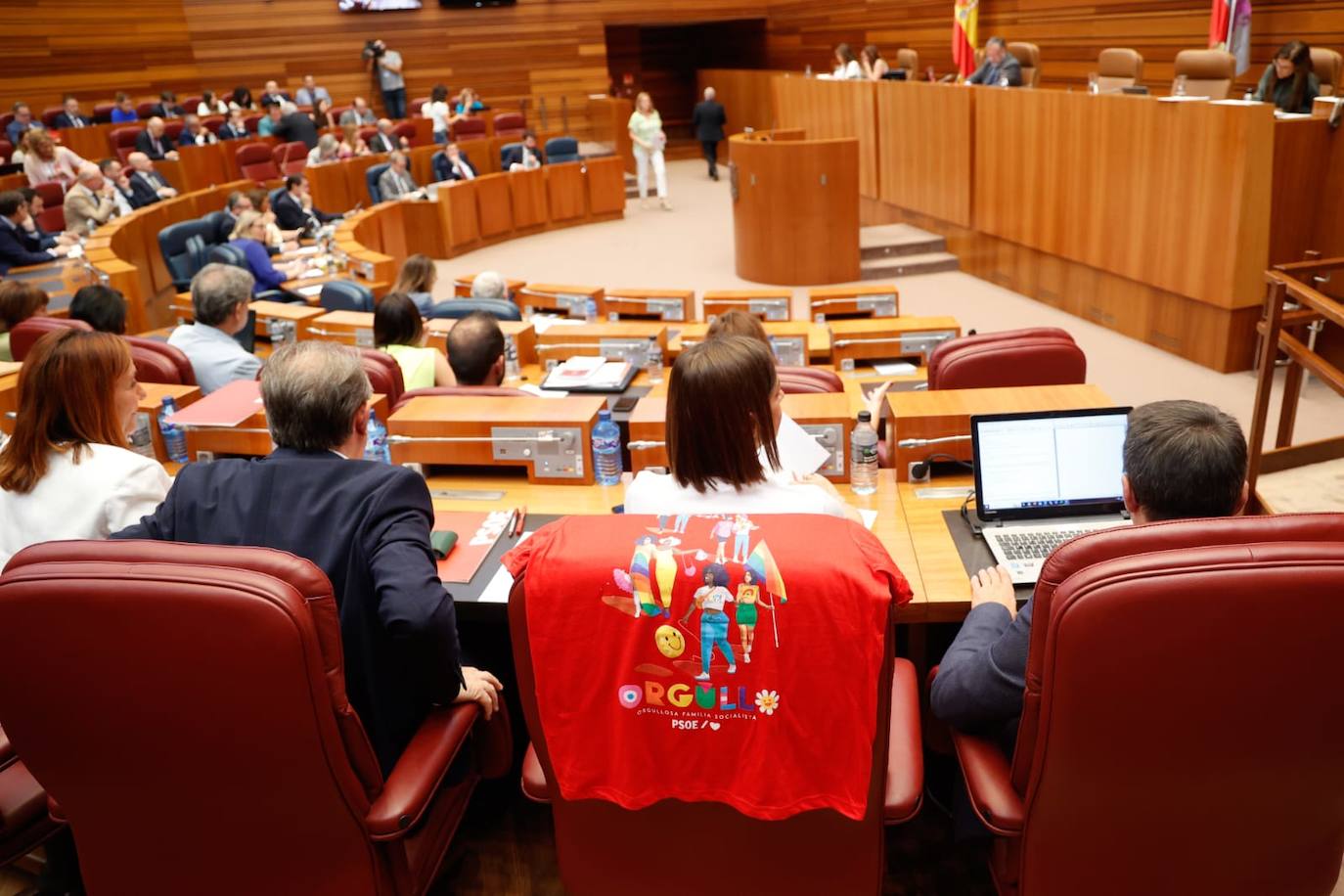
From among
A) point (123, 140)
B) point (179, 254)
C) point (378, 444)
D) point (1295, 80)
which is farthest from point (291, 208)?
point (1295, 80)

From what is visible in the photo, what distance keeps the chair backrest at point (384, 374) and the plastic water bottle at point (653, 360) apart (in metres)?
1.07

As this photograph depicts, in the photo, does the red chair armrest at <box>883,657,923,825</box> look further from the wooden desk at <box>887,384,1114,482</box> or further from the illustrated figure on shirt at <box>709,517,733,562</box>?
the wooden desk at <box>887,384,1114,482</box>

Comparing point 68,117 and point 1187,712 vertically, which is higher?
point 68,117

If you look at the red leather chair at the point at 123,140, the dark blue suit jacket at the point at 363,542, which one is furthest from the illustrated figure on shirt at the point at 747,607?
the red leather chair at the point at 123,140

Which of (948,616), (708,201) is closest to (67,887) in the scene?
(948,616)

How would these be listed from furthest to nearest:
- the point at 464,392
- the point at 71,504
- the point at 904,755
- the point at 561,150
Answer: the point at 561,150
the point at 464,392
the point at 71,504
the point at 904,755

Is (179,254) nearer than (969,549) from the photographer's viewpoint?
No

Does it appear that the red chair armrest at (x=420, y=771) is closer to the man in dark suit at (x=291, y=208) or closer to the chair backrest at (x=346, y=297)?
the chair backrest at (x=346, y=297)

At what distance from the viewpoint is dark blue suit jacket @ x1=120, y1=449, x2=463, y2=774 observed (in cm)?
190

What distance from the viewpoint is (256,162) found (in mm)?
12273

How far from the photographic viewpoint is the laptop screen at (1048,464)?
2.72m

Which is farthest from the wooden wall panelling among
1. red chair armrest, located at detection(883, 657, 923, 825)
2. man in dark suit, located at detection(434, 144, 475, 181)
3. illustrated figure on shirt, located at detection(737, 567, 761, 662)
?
illustrated figure on shirt, located at detection(737, 567, 761, 662)

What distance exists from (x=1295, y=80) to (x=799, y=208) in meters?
3.79

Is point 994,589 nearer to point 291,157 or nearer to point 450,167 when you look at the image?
point 450,167
